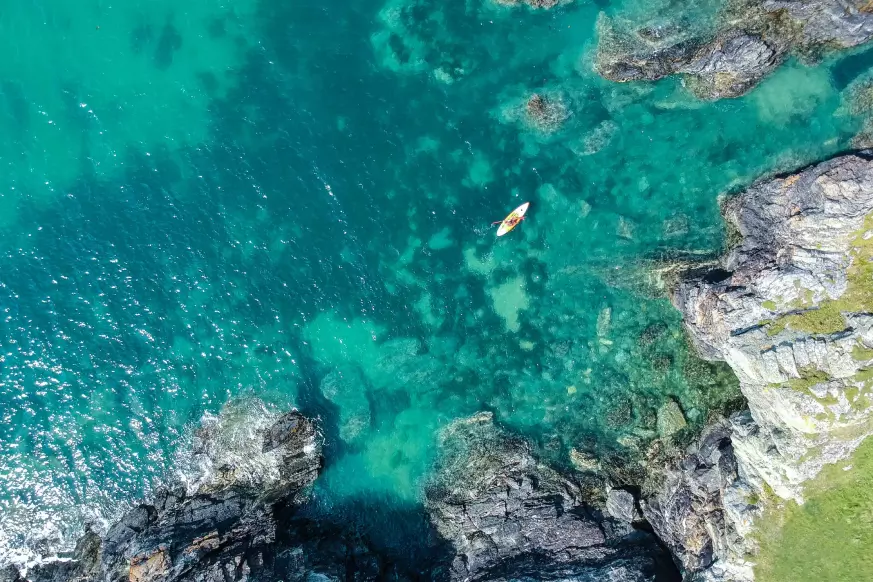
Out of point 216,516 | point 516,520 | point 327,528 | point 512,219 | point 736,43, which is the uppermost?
point 736,43

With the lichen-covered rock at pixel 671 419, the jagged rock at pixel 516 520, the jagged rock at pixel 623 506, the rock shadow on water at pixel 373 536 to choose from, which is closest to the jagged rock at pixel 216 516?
the rock shadow on water at pixel 373 536

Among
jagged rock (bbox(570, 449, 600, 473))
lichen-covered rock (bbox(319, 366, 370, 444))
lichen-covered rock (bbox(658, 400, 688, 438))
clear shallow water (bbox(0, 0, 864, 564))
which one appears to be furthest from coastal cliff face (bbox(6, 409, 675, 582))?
lichen-covered rock (bbox(658, 400, 688, 438))

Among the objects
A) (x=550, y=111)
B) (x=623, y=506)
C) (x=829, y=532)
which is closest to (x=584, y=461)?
(x=623, y=506)

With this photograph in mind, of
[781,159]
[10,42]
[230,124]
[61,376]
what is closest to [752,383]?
[781,159]

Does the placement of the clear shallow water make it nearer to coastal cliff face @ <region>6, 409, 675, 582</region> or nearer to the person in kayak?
the person in kayak

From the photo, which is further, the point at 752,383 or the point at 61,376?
the point at 61,376

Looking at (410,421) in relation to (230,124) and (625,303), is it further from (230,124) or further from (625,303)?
(230,124)

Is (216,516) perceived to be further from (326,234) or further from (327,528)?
(326,234)

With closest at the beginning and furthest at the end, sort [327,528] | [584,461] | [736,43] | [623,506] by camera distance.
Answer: [736,43] < [623,506] < [584,461] < [327,528]
